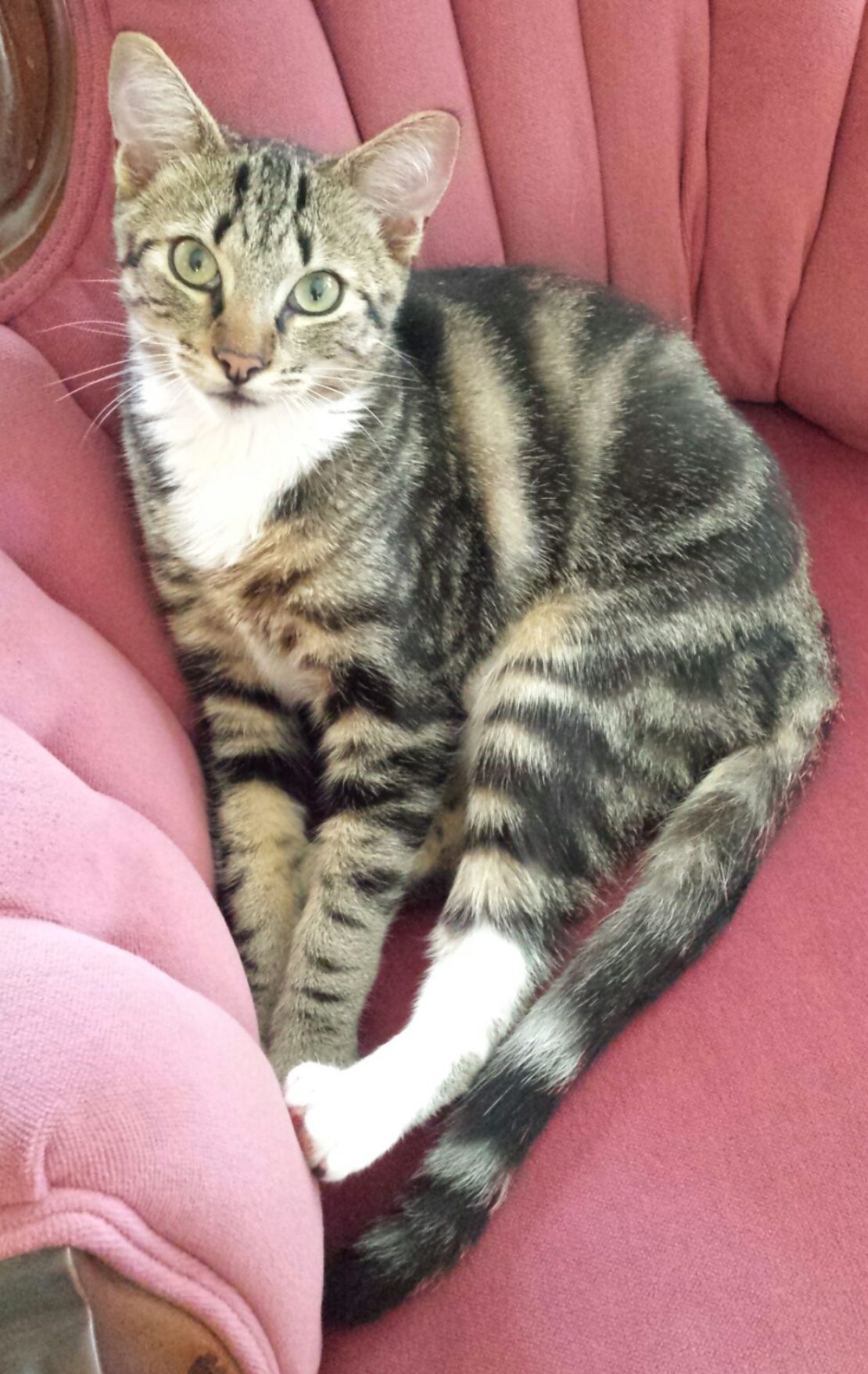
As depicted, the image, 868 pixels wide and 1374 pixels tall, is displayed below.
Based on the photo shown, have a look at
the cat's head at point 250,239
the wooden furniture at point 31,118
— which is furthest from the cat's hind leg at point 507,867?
Answer: the wooden furniture at point 31,118

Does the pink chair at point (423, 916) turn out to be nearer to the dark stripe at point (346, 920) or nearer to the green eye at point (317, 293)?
the dark stripe at point (346, 920)

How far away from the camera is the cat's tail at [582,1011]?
2.35ft

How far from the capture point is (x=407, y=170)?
2.96 ft

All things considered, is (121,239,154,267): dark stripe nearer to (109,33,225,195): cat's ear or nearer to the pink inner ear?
(109,33,225,195): cat's ear

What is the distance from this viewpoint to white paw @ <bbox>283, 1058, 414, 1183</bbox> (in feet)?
2.49

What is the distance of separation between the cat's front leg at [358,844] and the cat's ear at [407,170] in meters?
0.41

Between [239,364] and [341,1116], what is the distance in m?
0.60

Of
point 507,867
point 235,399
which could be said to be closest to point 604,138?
point 235,399

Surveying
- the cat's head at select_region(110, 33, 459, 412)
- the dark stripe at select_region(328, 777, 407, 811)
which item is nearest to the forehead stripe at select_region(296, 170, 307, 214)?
the cat's head at select_region(110, 33, 459, 412)

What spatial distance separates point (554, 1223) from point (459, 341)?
32.1 inches

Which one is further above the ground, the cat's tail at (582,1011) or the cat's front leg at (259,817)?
the cat's front leg at (259,817)

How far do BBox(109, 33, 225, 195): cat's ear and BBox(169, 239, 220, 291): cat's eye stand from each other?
8 cm

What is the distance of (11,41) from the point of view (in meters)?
0.90

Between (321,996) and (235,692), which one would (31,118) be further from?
(321,996)
